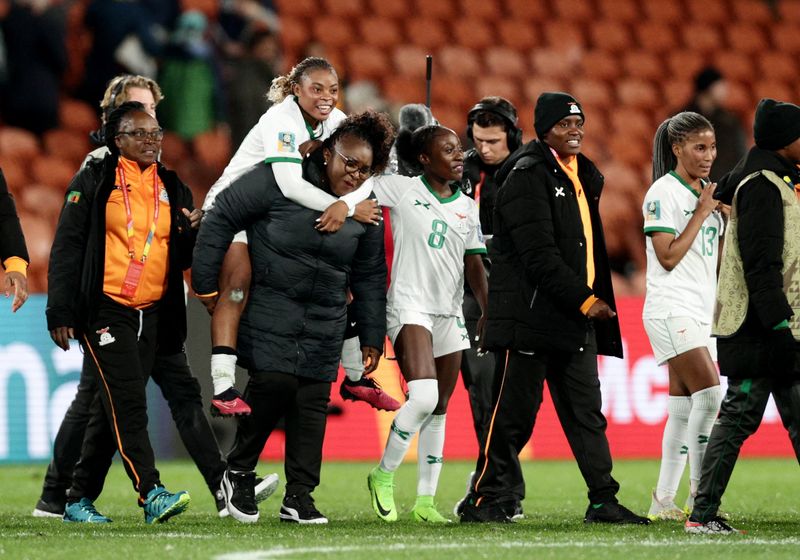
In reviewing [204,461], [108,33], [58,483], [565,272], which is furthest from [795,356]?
[108,33]

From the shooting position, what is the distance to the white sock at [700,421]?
6574 mm

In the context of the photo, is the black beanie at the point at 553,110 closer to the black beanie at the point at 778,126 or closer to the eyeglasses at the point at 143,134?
the black beanie at the point at 778,126

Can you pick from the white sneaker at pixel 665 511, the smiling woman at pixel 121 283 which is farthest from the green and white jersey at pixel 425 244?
the white sneaker at pixel 665 511

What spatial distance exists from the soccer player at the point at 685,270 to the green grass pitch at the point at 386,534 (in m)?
0.51

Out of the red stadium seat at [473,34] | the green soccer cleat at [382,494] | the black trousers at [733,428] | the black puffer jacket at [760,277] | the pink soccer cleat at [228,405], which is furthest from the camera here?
the red stadium seat at [473,34]

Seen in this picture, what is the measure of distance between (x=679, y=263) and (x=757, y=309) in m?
1.06

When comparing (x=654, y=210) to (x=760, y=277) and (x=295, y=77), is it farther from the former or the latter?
(x=295, y=77)

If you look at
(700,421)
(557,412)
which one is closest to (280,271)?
(557,412)

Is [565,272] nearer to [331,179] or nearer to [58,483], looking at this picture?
[331,179]

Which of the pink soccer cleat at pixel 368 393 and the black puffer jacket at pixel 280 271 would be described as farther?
the pink soccer cleat at pixel 368 393

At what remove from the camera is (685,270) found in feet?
21.8

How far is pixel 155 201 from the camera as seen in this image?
21.5 ft

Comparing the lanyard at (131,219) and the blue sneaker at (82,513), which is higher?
the lanyard at (131,219)

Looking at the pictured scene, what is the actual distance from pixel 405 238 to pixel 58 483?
2076mm
